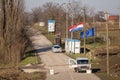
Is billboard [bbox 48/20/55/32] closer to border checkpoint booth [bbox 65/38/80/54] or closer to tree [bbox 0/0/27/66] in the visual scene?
border checkpoint booth [bbox 65/38/80/54]

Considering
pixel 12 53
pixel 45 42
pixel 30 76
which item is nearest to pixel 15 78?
pixel 30 76

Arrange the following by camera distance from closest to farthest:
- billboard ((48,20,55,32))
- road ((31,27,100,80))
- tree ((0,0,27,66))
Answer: road ((31,27,100,80)) < tree ((0,0,27,66)) < billboard ((48,20,55,32))

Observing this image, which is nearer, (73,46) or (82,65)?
(82,65)

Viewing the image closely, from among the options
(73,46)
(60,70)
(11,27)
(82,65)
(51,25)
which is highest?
(11,27)

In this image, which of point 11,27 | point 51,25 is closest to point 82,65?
point 11,27

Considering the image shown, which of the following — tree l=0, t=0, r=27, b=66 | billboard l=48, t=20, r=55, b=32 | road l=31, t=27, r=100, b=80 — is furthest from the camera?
billboard l=48, t=20, r=55, b=32

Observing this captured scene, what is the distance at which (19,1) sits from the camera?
6109 cm

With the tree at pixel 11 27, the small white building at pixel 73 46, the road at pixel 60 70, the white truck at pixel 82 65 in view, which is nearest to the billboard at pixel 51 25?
the road at pixel 60 70

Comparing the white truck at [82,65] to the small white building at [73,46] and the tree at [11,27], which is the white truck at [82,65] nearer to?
the tree at [11,27]

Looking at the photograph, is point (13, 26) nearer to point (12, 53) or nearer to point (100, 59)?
point (12, 53)

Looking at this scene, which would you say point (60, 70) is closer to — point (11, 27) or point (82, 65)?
point (82, 65)

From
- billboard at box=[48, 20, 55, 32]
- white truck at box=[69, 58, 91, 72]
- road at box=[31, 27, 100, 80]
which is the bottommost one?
road at box=[31, 27, 100, 80]

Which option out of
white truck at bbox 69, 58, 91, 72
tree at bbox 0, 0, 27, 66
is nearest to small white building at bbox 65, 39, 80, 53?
tree at bbox 0, 0, 27, 66

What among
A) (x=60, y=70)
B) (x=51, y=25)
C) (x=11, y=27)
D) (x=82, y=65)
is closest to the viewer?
(x=82, y=65)
